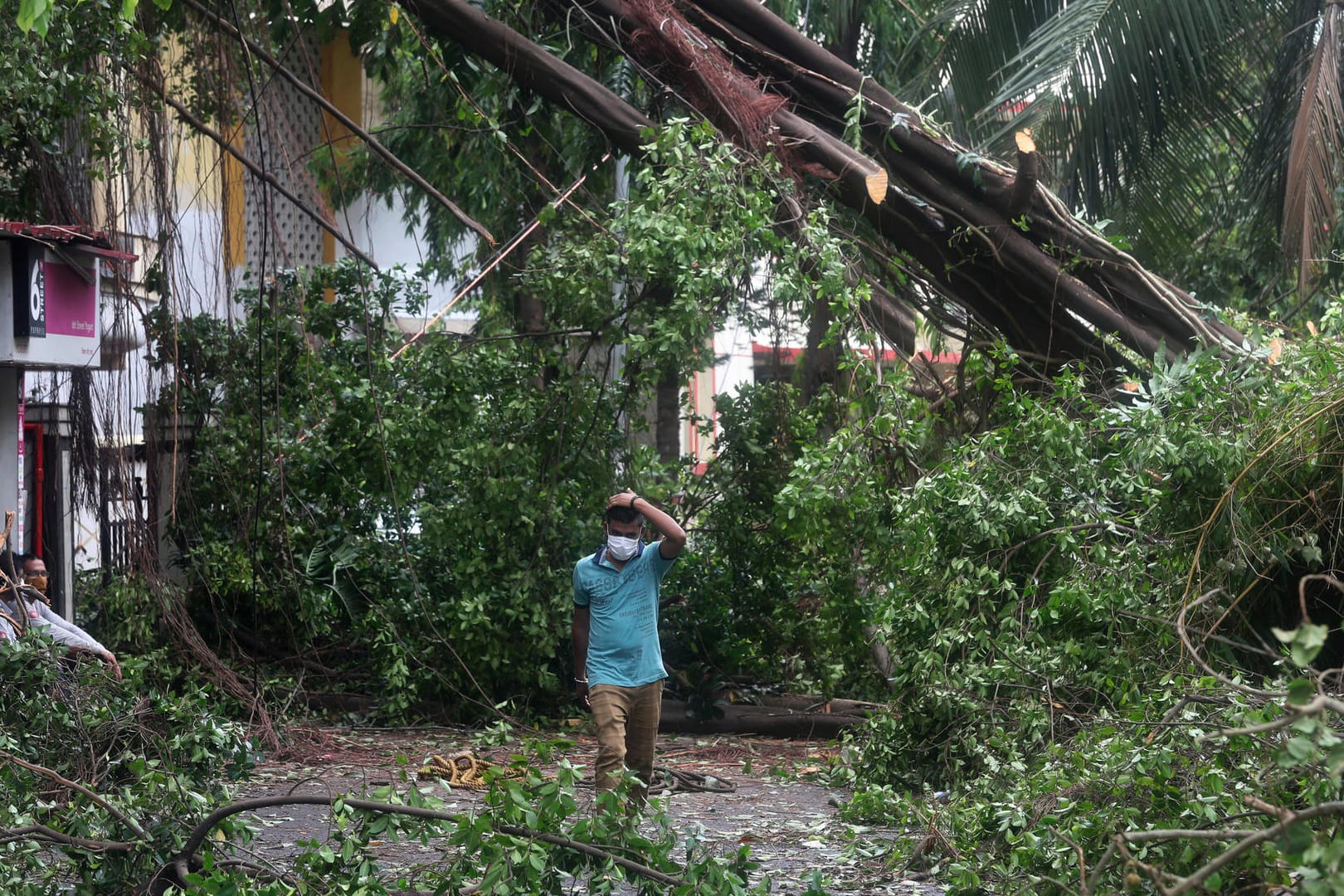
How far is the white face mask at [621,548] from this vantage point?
625 centimetres

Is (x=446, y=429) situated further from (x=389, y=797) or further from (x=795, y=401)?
(x=389, y=797)

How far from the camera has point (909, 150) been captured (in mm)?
8219

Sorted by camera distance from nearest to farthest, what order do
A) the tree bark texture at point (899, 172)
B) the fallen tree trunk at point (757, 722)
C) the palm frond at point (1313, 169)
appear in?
the tree bark texture at point (899, 172) → the palm frond at point (1313, 169) → the fallen tree trunk at point (757, 722)

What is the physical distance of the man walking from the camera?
20.1 ft

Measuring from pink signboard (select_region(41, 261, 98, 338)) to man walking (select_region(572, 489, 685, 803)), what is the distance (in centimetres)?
460

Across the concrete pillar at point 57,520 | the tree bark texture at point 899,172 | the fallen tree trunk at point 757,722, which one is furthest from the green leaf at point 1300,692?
the concrete pillar at point 57,520

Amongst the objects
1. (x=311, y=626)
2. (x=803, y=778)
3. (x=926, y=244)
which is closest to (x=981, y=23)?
(x=926, y=244)

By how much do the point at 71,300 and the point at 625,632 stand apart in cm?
507

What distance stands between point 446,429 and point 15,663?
406 centimetres

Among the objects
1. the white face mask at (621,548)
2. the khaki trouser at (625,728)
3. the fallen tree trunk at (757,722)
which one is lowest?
the fallen tree trunk at (757,722)

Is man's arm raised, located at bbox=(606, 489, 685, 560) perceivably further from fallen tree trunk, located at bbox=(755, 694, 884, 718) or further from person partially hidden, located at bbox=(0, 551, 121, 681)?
fallen tree trunk, located at bbox=(755, 694, 884, 718)

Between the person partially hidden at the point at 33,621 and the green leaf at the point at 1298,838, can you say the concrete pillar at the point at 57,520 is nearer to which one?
the person partially hidden at the point at 33,621

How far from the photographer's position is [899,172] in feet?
27.2

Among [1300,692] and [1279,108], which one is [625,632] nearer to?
[1300,692]
